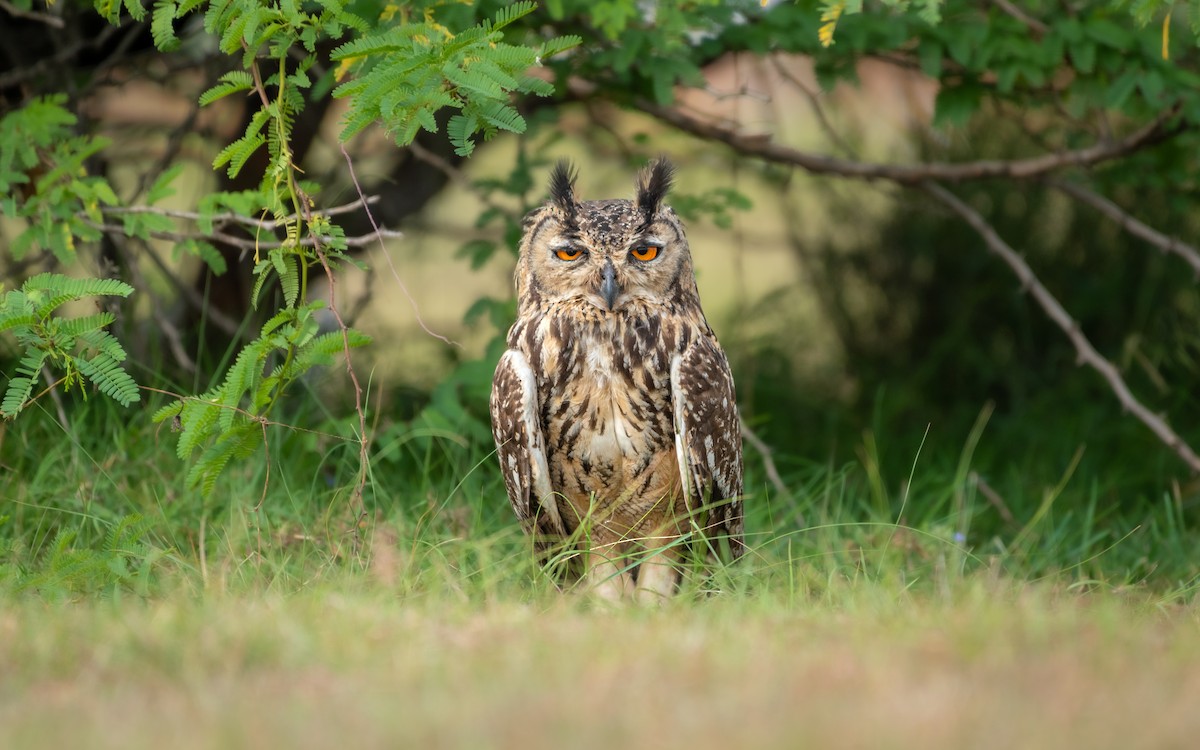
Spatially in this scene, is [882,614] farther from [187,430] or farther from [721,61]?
[721,61]

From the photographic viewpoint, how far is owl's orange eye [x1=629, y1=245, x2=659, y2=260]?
3.75 metres

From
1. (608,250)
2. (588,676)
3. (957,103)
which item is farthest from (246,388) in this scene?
(957,103)

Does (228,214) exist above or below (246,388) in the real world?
above

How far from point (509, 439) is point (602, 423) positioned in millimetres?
283

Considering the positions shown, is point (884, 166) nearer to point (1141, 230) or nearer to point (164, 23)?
point (1141, 230)

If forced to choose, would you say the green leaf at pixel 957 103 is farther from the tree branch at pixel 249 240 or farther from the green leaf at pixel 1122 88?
the tree branch at pixel 249 240

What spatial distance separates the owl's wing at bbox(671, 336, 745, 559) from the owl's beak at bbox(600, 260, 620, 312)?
27 centimetres

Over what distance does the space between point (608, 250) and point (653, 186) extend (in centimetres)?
29

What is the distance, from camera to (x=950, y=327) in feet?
22.7

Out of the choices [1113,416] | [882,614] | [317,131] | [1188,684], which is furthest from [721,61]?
[1188,684]

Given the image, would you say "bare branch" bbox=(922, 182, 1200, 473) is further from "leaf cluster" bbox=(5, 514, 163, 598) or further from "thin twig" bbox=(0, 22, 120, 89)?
"thin twig" bbox=(0, 22, 120, 89)

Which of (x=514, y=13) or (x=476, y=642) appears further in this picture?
(x=514, y=13)

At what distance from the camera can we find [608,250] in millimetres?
3703

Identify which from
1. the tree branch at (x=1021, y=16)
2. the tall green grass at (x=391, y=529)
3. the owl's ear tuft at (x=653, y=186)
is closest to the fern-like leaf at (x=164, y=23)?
the tall green grass at (x=391, y=529)
